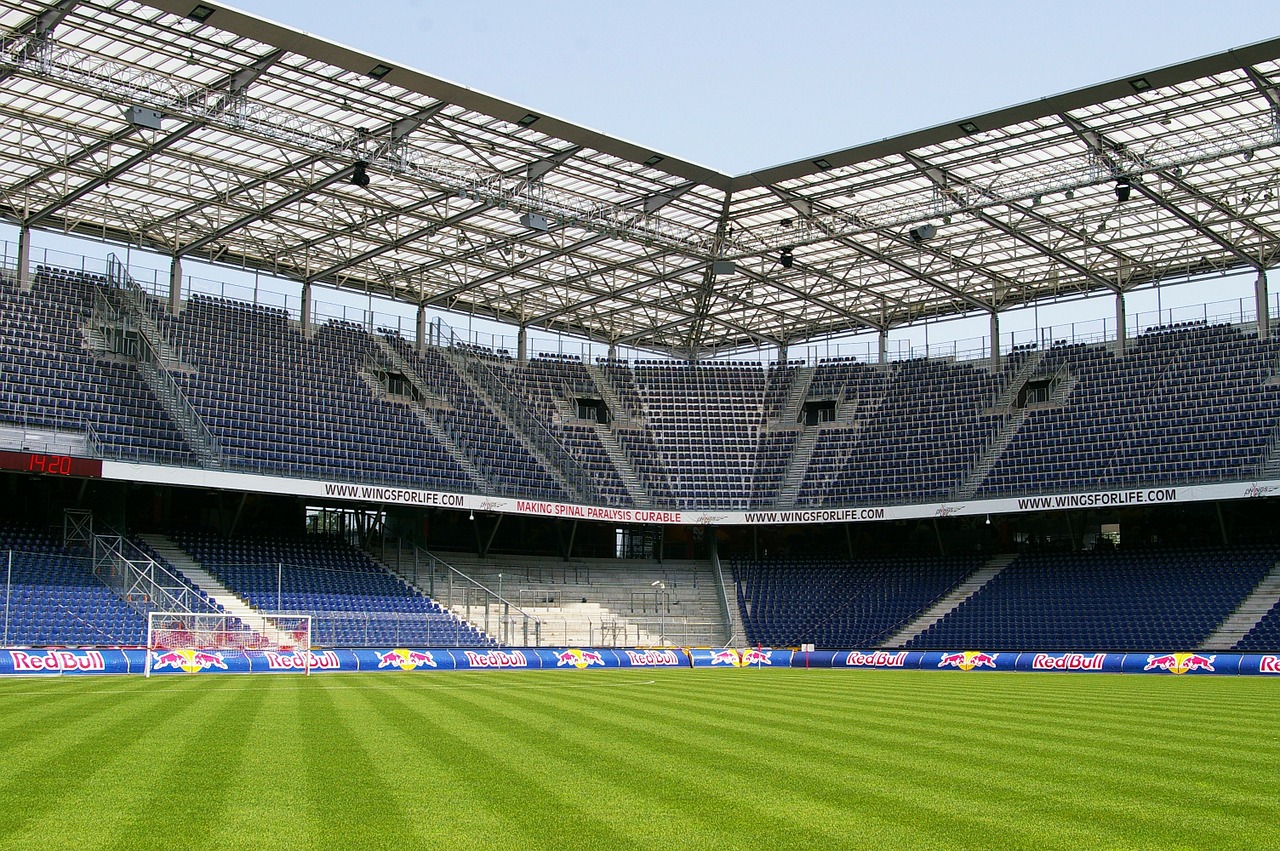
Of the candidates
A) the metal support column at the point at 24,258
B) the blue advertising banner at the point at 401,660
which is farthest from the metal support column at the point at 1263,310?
the metal support column at the point at 24,258

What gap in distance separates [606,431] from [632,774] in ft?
165

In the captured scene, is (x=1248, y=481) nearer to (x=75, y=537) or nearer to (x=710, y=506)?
(x=710, y=506)

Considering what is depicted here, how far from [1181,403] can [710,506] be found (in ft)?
69.7

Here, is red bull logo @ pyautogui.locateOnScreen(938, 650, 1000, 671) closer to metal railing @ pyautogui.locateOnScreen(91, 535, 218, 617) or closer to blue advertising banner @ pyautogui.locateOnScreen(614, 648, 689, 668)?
blue advertising banner @ pyautogui.locateOnScreen(614, 648, 689, 668)

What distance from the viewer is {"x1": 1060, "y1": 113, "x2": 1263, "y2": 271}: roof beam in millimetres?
39031

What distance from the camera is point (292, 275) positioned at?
55.9 m

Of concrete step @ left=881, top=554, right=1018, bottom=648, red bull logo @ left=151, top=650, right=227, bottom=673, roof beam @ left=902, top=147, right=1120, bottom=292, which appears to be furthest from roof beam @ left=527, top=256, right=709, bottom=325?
red bull logo @ left=151, top=650, right=227, bottom=673

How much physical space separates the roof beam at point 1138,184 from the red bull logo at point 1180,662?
15764 mm

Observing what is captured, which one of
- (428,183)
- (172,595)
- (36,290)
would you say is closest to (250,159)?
(428,183)

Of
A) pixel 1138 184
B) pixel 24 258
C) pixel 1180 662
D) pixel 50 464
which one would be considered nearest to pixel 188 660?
pixel 50 464

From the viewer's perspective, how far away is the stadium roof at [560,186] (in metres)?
35.6

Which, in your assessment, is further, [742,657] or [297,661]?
[742,657]

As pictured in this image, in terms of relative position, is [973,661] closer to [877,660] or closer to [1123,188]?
[877,660]

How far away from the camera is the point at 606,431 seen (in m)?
62.2
